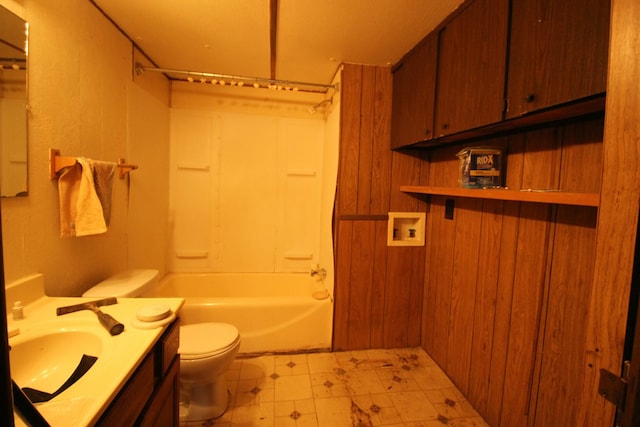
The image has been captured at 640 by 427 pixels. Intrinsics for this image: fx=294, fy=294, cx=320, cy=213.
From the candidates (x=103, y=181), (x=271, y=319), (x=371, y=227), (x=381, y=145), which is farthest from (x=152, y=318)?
(x=381, y=145)

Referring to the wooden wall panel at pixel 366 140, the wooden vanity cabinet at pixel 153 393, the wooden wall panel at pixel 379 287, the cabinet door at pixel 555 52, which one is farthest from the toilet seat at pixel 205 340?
the cabinet door at pixel 555 52

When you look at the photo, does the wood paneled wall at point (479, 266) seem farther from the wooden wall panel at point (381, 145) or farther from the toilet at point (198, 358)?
the toilet at point (198, 358)

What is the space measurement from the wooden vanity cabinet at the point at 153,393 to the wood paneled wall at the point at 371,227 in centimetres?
135

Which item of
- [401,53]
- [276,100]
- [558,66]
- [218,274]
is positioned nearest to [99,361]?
[558,66]

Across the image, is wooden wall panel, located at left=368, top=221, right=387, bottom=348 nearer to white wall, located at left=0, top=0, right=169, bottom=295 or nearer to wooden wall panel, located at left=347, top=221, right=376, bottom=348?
wooden wall panel, located at left=347, top=221, right=376, bottom=348

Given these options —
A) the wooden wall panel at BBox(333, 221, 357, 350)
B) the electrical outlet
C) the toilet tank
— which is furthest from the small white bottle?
the electrical outlet

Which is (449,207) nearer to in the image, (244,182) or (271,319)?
(271,319)

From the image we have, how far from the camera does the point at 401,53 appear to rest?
2098 mm

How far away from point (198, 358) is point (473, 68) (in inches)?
81.0

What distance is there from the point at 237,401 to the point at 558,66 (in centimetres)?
228

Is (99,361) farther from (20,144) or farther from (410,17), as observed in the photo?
(410,17)

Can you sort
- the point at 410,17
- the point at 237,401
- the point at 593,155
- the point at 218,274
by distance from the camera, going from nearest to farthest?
the point at 593,155
the point at 410,17
the point at 237,401
the point at 218,274

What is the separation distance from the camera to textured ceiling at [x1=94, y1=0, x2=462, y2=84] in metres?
1.61

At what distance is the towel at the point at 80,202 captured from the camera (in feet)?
4.61
